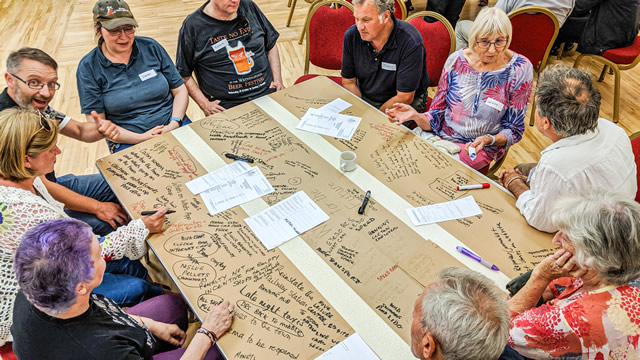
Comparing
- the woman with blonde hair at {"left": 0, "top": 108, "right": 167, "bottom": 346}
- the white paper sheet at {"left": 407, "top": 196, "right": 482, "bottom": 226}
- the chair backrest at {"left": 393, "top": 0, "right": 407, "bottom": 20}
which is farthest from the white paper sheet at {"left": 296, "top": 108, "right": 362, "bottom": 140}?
the chair backrest at {"left": 393, "top": 0, "right": 407, "bottom": 20}

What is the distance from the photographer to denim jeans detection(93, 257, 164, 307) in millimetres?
2064

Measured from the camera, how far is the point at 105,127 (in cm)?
265

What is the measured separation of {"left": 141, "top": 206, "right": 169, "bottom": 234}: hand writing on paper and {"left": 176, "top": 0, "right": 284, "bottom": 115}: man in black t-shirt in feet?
4.47

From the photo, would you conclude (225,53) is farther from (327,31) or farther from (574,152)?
(574,152)

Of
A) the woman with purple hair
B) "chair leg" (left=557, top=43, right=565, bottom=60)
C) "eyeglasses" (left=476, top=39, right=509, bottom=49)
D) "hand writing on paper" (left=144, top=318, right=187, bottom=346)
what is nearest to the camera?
the woman with purple hair

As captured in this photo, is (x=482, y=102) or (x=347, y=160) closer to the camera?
(x=347, y=160)

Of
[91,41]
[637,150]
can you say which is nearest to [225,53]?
[637,150]

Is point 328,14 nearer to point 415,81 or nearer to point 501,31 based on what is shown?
point 415,81

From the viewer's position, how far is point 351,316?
1.63 meters

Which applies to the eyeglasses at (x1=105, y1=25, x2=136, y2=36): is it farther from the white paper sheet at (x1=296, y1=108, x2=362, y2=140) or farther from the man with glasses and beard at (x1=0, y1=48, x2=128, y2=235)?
the white paper sheet at (x1=296, y1=108, x2=362, y2=140)

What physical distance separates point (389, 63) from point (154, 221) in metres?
1.86

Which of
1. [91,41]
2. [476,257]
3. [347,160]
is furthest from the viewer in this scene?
[91,41]

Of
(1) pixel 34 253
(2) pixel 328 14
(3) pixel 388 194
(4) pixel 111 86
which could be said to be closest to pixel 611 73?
(2) pixel 328 14

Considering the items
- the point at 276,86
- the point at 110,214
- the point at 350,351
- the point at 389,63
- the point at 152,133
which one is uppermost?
the point at 389,63
